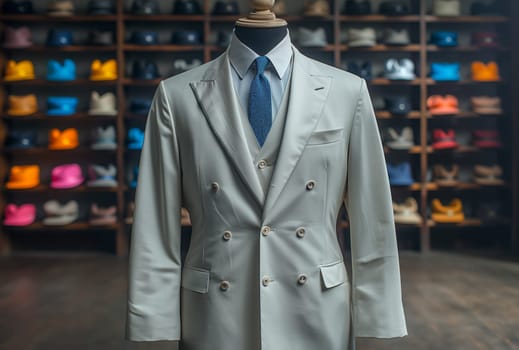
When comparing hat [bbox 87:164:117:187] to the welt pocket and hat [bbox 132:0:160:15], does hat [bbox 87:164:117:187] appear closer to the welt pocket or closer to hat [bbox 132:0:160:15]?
hat [bbox 132:0:160:15]

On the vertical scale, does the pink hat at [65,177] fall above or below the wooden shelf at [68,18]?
below

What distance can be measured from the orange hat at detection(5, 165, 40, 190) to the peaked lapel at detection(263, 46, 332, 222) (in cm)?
465

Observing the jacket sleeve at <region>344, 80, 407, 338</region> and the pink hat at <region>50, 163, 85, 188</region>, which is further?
the pink hat at <region>50, 163, 85, 188</region>

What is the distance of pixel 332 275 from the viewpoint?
4.23 ft

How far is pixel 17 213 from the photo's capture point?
551 centimetres

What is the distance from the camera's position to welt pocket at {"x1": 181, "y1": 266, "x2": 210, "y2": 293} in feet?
4.16

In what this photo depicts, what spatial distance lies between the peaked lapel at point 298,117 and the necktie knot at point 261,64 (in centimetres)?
6

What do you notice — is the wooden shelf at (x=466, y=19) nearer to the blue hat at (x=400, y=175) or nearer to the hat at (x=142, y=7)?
the blue hat at (x=400, y=175)

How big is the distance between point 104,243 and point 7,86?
1.65 meters

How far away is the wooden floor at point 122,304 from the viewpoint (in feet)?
10.2

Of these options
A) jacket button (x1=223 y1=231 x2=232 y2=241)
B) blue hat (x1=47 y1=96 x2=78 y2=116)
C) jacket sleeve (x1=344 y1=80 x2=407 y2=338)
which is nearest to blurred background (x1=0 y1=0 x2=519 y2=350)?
blue hat (x1=47 y1=96 x2=78 y2=116)

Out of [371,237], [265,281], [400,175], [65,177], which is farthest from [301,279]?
[65,177]

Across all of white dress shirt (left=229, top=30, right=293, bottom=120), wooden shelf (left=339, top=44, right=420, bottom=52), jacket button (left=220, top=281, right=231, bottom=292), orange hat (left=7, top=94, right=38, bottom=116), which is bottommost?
jacket button (left=220, top=281, right=231, bottom=292)

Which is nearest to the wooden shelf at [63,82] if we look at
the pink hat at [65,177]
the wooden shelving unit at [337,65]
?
the wooden shelving unit at [337,65]
